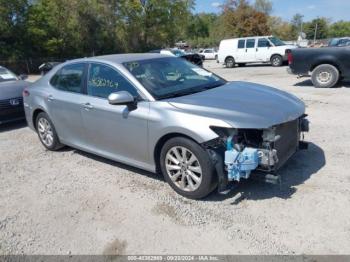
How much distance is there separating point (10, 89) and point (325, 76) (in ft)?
29.0

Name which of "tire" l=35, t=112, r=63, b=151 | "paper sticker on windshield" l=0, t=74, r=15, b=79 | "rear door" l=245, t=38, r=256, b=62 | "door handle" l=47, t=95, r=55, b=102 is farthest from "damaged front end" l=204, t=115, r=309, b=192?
"rear door" l=245, t=38, r=256, b=62

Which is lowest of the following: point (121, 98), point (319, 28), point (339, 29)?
point (121, 98)

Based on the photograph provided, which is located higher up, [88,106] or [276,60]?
[88,106]

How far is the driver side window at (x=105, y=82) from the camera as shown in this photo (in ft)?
14.5

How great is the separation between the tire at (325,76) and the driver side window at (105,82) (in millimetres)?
8057

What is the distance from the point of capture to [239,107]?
389 cm

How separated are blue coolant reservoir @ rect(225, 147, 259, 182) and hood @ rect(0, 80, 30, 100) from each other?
238 inches

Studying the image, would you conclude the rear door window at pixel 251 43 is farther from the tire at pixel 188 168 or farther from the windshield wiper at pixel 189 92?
the tire at pixel 188 168

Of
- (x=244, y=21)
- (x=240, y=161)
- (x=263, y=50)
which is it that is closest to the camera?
(x=240, y=161)

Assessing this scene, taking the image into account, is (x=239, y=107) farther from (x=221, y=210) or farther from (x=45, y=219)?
(x=45, y=219)

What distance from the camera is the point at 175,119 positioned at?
388cm

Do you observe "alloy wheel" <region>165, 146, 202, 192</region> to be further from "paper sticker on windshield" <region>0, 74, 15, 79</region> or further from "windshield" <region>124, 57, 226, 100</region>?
"paper sticker on windshield" <region>0, 74, 15, 79</region>

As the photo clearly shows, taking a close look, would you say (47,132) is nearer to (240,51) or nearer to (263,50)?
(263,50)

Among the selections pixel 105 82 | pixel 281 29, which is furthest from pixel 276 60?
pixel 281 29
